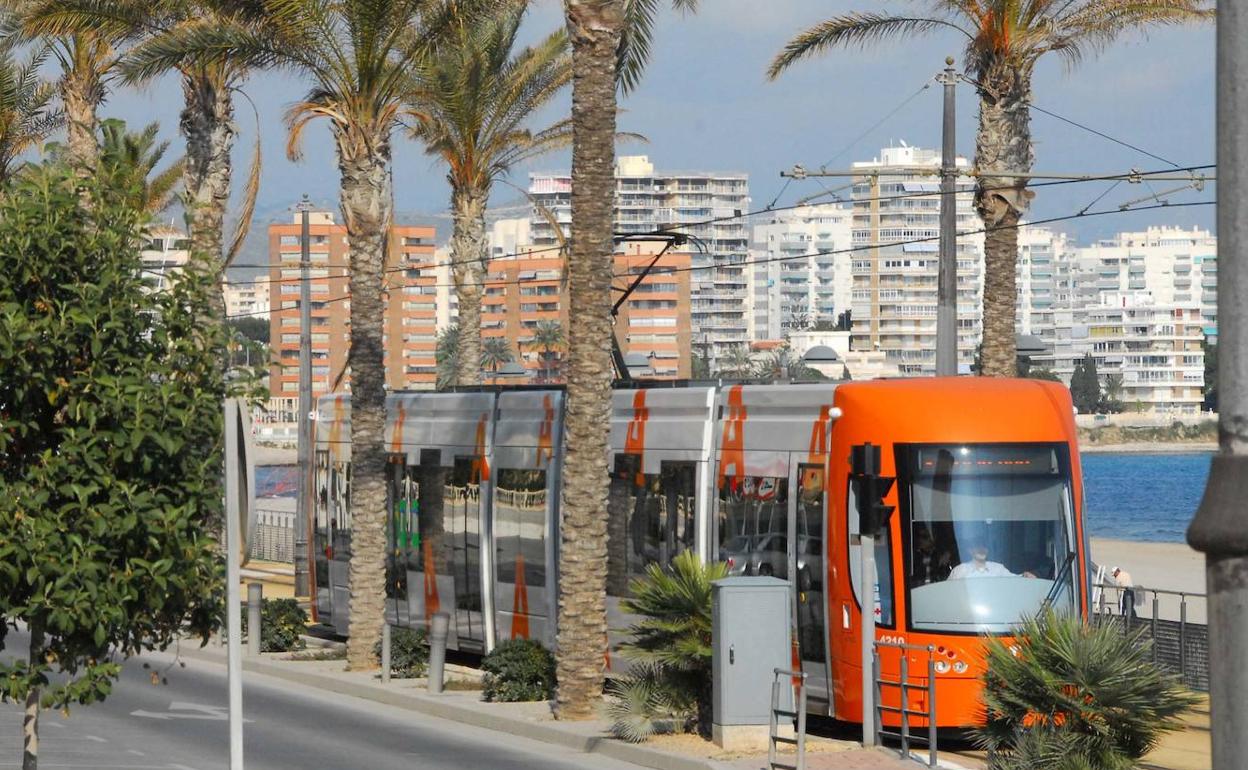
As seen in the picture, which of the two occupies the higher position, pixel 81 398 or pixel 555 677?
pixel 81 398

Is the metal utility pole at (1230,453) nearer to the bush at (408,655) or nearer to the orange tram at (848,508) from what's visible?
the orange tram at (848,508)

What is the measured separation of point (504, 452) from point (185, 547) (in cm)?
1290

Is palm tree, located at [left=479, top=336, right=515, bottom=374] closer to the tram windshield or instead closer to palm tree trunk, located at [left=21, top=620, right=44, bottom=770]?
the tram windshield

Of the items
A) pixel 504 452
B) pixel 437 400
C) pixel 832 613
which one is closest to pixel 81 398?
pixel 832 613

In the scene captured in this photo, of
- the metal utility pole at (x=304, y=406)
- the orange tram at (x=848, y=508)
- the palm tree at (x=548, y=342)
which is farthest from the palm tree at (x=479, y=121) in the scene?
the palm tree at (x=548, y=342)

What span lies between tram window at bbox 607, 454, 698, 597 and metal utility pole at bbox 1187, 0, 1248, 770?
14.9 meters

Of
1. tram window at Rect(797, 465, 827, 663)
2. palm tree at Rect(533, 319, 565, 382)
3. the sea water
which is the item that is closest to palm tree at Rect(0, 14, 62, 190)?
tram window at Rect(797, 465, 827, 663)

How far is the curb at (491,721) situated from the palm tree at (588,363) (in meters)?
0.56

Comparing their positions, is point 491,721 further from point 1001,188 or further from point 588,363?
point 1001,188

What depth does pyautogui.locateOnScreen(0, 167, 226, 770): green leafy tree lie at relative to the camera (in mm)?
9852

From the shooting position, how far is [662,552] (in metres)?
19.8

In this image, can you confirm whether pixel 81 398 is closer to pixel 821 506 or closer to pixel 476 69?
pixel 821 506

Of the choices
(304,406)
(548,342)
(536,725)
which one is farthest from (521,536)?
(548,342)

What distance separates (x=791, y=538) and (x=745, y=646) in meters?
2.00
